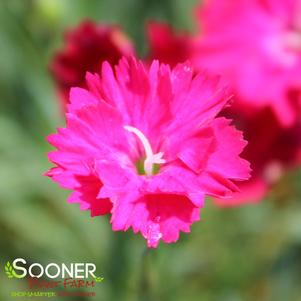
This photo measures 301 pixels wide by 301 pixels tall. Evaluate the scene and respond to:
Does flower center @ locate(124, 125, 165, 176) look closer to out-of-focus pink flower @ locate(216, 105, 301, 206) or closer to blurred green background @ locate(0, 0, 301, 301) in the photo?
out-of-focus pink flower @ locate(216, 105, 301, 206)

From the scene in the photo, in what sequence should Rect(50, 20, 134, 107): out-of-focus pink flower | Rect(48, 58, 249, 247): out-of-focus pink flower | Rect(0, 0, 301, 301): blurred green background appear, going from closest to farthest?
Rect(48, 58, 249, 247): out-of-focus pink flower → Rect(50, 20, 134, 107): out-of-focus pink flower → Rect(0, 0, 301, 301): blurred green background

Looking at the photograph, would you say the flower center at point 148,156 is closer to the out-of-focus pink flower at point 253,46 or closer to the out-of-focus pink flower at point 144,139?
the out-of-focus pink flower at point 144,139

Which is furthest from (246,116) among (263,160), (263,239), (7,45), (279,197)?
(7,45)

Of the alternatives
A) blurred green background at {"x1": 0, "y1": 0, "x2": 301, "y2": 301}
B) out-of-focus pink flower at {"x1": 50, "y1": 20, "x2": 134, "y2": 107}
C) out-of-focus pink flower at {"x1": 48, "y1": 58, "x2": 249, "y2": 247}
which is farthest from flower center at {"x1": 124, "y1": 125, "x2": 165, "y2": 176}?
blurred green background at {"x1": 0, "y1": 0, "x2": 301, "y2": 301}

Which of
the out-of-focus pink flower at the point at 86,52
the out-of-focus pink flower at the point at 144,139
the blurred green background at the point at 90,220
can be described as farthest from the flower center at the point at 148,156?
the blurred green background at the point at 90,220

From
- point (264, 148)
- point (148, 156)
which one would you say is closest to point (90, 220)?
point (264, 148)
